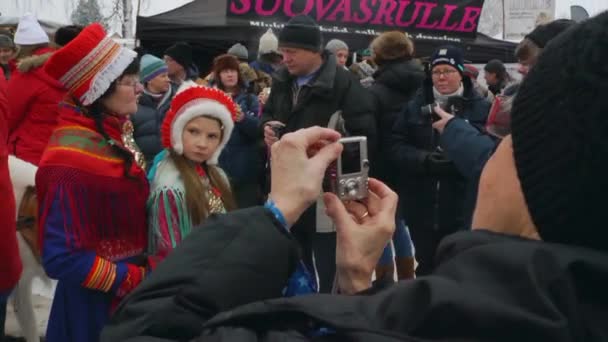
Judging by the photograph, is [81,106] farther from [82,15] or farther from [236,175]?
[82,15]

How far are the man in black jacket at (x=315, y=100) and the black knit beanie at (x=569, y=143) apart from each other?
10.7 ft

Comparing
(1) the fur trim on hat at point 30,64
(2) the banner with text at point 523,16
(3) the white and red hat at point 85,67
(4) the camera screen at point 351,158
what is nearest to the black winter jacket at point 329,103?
(1) the fur trim on hat at point 30,64

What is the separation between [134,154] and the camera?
2.67 m

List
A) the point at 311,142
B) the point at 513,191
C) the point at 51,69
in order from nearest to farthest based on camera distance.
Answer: the point at 513,191 < the point at 311,142 < the point at 51,69

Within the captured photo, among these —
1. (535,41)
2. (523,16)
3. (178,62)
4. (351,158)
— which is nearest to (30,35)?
(178,62)

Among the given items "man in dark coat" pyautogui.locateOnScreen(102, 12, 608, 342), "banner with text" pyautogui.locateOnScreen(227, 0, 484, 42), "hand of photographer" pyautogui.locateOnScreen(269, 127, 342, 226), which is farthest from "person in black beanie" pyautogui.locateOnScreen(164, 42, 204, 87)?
"banner with text" pyautogui.locateOnScreen(227, 0, 484, 42)

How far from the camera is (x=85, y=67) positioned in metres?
2.52

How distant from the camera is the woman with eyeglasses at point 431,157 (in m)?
4.18

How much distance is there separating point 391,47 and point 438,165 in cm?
102

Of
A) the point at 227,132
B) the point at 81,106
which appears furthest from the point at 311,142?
the point at 227,132

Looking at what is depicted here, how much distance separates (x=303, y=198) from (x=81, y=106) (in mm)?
1612

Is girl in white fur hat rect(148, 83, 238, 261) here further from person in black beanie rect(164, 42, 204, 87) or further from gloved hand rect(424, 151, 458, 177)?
person in black beanie rect(164, 42, 204, 87)

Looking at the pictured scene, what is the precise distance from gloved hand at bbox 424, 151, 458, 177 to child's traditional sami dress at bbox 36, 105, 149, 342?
2021 mm

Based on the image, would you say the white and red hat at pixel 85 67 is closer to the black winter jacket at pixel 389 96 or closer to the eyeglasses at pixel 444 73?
the black winter jacket at pixel 389 96
